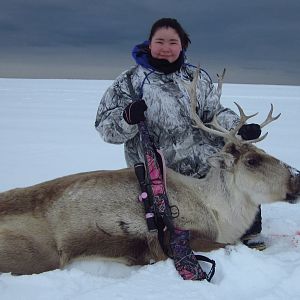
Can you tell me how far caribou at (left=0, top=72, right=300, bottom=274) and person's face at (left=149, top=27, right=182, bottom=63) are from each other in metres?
0.54

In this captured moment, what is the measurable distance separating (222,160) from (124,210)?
41.2 inches

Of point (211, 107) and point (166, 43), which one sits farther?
point (211, 107)

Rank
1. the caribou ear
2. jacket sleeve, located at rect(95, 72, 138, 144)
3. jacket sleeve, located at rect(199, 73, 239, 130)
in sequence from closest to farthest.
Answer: the caribou ear, jacket sleeve, located at rect(95, 72, 138, 144), jacket sleeve, located at rect(199, 73, 239, 130)

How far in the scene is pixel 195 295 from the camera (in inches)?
135

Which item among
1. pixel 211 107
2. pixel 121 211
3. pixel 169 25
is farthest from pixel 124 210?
pixel 169 25

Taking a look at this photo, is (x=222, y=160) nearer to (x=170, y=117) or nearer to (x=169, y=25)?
(x=170, y=117)

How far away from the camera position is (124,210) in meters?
4.37

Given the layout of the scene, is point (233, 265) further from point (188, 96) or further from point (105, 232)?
point (188, 96)

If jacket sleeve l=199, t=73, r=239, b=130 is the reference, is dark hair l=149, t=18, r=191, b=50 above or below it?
above

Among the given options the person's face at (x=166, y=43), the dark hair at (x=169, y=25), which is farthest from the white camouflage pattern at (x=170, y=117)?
the dark hair at (x=169, y=25)

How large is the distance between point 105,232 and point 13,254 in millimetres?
781

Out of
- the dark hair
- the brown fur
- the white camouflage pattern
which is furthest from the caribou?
the dark hair

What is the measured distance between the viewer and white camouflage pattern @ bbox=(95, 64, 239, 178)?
208 inches

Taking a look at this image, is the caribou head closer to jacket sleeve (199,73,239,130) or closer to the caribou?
the caribou
